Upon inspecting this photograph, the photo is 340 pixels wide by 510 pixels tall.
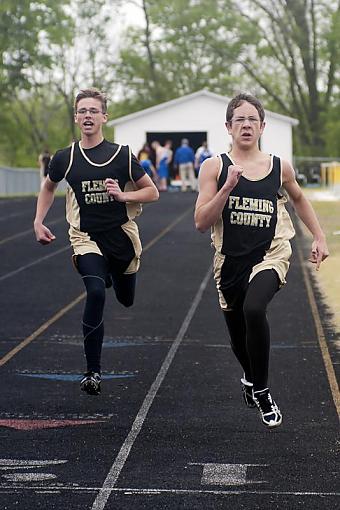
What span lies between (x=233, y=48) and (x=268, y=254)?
2894 inches

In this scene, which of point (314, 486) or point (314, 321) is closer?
point (314, 486)

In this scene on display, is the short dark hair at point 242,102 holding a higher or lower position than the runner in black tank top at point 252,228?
higher

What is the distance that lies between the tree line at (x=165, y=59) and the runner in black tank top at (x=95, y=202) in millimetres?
54838

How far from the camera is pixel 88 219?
873 cm

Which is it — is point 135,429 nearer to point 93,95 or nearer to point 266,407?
point 266,407

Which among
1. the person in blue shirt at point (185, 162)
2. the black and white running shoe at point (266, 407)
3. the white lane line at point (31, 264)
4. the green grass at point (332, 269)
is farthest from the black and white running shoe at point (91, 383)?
the person in blue shirt at point (185, 162)

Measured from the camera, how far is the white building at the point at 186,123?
65.1m

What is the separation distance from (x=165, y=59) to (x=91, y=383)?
83.0 metres

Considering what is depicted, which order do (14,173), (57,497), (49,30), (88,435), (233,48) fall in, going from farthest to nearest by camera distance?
(233,48) < (49,30) < (14,173) < (88,435) < (57,497)

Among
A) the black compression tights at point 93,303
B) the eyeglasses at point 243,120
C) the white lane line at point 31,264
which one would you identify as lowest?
the white lane line at point 31,264

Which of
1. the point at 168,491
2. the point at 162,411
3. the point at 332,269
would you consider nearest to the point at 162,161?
the point at 332,269

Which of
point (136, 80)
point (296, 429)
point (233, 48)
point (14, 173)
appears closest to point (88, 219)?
point (296, 429)

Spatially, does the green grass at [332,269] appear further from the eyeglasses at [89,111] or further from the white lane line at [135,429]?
the eyeglasses at [89,111]

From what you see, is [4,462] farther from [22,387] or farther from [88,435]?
[22,387]
